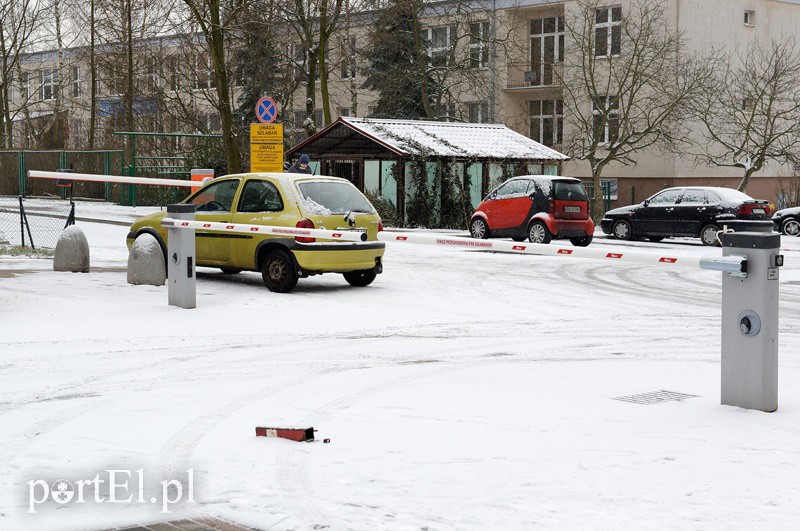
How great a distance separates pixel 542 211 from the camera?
1011 inches

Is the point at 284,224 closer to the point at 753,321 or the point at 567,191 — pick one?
the point at 753,321

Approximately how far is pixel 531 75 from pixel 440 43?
6.03 meters

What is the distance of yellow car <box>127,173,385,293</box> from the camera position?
589 inches

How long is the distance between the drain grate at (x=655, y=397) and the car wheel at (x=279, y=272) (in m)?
7.29

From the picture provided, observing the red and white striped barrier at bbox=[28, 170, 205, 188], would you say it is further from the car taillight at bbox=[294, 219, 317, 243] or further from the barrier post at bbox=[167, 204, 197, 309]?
the barrier post at bbox=[167, 204, 197, 309]

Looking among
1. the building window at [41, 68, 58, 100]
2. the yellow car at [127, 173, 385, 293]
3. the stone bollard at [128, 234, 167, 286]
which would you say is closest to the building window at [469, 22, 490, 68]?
the building window at [41, 68, 58, 100]

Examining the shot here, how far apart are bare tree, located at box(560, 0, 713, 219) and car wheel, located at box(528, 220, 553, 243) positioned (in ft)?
48.9

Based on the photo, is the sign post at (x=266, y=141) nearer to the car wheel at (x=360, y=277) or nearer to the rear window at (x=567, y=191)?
the rear window at (x=567, y=191)

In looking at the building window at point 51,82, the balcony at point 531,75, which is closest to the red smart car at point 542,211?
the balcony at point 531,75

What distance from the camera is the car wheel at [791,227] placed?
32.4m

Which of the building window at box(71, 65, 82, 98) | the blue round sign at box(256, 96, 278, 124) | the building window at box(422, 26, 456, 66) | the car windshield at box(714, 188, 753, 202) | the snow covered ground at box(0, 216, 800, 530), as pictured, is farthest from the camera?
the building window at box(71, 65, 82, 98)

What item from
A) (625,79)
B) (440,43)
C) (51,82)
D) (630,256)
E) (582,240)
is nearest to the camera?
(630,256)

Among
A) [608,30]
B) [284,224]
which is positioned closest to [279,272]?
[284,224]

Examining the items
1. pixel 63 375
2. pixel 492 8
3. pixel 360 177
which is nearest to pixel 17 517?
pixel 63 375
